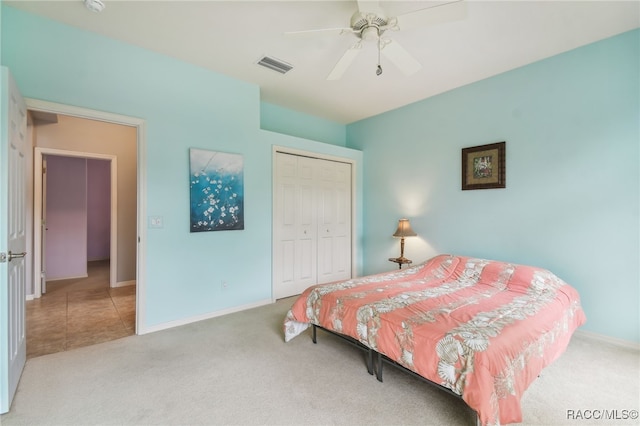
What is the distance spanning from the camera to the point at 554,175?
2941 mm

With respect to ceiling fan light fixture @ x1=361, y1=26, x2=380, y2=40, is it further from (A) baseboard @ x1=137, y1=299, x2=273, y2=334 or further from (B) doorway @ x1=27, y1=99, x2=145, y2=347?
(A) baseboard @ x1=137, y1=299, x2=273, y2=334

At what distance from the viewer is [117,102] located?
273cm

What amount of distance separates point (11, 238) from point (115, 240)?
3.08 metres

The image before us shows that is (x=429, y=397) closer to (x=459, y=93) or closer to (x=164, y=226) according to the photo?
(x=164, y=226)

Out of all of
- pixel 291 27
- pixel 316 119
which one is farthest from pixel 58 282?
pixel 291 27

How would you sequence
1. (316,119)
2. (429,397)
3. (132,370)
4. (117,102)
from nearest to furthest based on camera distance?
(429,397), (132,370), (117,102), (316,119)

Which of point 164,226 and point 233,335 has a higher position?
point 164,226

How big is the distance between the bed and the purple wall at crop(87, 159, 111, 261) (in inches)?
265

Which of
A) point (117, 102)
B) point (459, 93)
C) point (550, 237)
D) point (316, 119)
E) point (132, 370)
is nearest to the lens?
point (132, 370)

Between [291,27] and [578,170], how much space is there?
2958 mm
